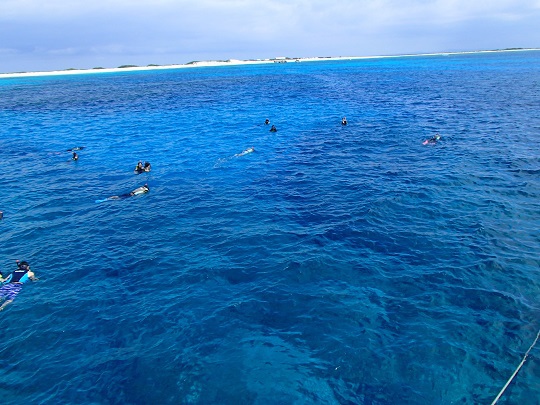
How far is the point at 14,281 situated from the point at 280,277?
1291 centimetres

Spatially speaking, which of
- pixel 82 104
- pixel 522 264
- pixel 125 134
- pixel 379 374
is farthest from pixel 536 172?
pixel 82 104

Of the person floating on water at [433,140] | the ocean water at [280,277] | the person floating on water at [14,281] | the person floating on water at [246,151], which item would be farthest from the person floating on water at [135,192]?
the person floating on water at [433,140]

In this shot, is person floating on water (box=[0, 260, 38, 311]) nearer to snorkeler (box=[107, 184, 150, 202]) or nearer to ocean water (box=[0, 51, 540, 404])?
ocean water (box=[0, 51, 540, 404])

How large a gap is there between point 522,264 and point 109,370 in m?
18.4

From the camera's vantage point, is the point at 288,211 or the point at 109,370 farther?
the point at 288,211

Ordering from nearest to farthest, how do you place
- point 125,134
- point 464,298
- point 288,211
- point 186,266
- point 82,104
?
point 464,298 → point 186,266 → point 288,211 → point 125,134 → point 82,104

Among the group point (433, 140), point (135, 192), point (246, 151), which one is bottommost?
point (246, 151)

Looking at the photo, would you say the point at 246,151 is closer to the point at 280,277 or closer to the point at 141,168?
the point at 141,168

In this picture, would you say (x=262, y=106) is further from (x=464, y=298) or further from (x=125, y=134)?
(x=464, y=298)

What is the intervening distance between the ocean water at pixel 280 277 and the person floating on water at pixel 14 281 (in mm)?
392

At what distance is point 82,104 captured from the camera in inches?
3280

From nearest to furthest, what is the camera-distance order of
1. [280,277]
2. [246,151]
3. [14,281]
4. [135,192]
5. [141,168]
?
1. [280,277]
2. [14,281]
3. [135,192]
4. [141,168]
5. [246,151]

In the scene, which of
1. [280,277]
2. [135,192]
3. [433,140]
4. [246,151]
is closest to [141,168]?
[135,192]

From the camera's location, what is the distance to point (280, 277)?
1639cm
